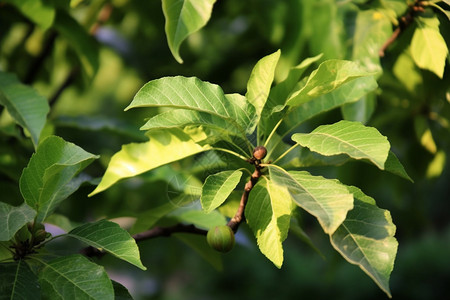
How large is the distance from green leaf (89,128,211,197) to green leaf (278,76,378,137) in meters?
0.19

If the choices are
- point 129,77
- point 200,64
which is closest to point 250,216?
point 200,64

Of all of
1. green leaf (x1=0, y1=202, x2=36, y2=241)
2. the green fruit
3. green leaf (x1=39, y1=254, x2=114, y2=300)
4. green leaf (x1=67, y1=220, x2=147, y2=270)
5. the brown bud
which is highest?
green leaf (x1=0, y1=202, x2=36, y2=241)

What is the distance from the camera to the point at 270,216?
2.63 ft

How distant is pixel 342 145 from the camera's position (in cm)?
73

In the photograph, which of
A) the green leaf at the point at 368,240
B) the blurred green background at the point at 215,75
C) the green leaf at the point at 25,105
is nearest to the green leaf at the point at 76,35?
the blurred green background at the point at 215,75

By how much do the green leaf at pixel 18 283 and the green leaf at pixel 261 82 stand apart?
0.41 meters

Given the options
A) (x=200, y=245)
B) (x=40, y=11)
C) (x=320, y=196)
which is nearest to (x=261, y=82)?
(x=320, y=196)

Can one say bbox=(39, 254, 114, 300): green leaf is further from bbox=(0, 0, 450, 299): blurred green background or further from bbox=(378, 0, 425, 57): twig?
bbox=(378, 0, 425, 57): twig

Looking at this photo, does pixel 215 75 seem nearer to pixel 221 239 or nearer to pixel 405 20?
pixel 405 20

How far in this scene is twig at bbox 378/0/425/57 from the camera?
1069 mm

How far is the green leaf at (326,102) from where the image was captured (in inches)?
37.1

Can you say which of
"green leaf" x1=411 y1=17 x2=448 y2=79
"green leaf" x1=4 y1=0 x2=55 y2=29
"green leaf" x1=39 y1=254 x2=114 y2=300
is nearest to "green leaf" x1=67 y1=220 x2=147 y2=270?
"green leaf" x1=39 y1=254 x2=114 y2=300

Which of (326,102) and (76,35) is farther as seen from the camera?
(76,35)

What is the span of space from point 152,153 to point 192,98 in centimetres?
11
